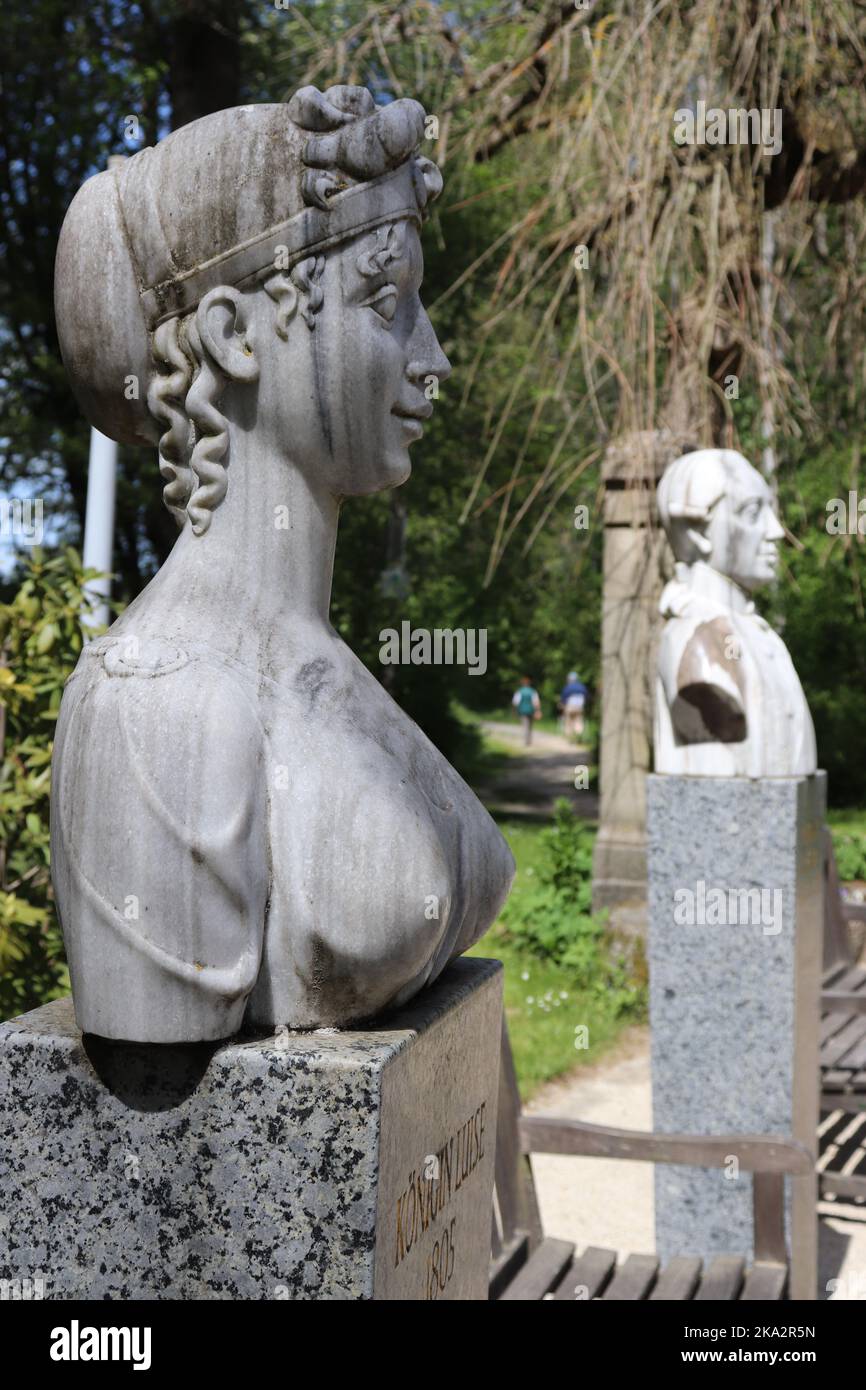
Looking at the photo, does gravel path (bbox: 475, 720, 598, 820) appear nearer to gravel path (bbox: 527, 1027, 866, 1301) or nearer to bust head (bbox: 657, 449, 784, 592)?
gravel path (bbox: 527, 1027, 866, 1301)

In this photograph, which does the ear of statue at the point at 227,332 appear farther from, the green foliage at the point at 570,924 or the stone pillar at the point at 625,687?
the green foliage at the point at 570,924

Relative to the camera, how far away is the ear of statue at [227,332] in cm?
198

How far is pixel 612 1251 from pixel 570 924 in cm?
479

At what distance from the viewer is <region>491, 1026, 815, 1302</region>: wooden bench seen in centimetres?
383

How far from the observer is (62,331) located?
2107mm

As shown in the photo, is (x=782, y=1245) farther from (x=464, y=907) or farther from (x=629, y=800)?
(x=629, y=800)

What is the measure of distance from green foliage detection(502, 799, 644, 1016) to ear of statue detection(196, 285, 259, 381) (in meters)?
6.41

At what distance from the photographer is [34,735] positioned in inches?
191

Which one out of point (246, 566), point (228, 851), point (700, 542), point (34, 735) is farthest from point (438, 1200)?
point (700, 542)

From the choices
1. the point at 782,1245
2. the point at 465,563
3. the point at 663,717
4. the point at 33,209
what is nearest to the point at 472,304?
the point at 465,563

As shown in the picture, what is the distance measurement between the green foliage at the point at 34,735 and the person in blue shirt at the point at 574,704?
54.6 ft

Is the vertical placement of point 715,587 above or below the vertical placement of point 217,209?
below

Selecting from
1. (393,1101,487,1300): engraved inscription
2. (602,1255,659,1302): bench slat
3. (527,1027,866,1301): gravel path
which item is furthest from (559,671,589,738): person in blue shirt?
(393,1101,487,1300): engraved inscription

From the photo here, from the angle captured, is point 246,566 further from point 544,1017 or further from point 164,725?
point 544,1017
